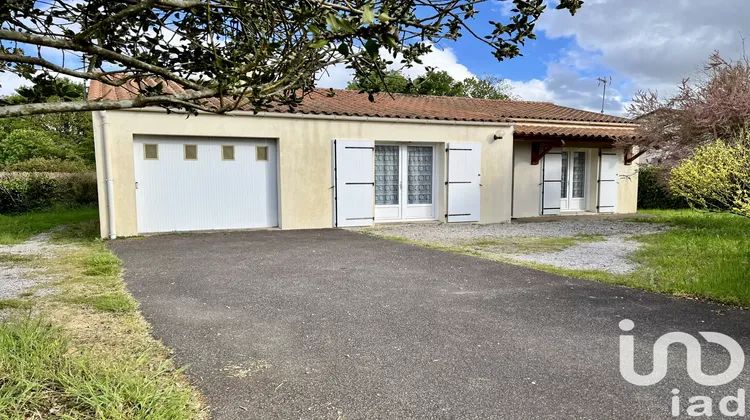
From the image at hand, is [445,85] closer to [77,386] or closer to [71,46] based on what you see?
[71,46]

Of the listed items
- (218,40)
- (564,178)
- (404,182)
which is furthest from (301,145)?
(564,178)

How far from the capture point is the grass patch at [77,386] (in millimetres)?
2352

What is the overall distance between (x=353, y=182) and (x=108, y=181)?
15.7 feet

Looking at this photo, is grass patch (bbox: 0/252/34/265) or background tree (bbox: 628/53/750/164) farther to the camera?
background tree (bbox: 628/53/750/164)

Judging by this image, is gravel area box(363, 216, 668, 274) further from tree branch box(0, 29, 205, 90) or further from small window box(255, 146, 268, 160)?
tree branch box(0, 29, 205, 90)

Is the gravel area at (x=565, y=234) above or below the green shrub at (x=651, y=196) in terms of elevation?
below

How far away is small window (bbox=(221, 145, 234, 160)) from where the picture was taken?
32.7 feet

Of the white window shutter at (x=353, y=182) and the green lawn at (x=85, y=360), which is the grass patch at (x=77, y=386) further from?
the white window shutter at (x=353, y=182)

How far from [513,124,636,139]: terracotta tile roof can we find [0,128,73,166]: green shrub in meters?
17.4

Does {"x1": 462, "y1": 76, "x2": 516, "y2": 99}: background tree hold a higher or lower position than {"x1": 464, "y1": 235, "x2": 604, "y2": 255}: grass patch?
higher

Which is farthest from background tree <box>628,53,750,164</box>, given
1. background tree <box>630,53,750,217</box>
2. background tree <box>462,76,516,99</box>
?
background tree <box>462,76,516,99</box>

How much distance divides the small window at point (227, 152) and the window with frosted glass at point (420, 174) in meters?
4.06

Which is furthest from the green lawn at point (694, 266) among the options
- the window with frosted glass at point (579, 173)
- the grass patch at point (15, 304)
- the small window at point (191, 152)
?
the small window at point (191, 152)

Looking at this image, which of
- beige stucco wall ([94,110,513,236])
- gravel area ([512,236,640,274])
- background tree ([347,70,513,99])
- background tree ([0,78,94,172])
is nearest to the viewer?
background tree ([347,70,513,99])
